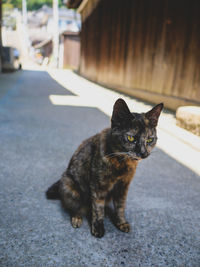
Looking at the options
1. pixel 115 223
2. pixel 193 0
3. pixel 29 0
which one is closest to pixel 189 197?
pixel 115 223

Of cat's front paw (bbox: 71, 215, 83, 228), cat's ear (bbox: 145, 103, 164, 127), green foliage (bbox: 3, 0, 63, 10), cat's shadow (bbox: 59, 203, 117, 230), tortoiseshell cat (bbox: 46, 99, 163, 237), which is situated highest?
green foliage (bbox: 3, 0, 63, 10)

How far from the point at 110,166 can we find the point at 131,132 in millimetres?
296

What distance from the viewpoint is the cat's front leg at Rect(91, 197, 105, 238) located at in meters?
1.76

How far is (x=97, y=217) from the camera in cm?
181

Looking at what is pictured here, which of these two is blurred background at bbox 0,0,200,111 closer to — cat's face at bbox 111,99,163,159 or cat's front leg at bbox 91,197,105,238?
cat's face at bbox 111,99,163,159

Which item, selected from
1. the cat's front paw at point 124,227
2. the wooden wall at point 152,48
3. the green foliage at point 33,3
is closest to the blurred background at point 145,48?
the wooden wall at point 152,48

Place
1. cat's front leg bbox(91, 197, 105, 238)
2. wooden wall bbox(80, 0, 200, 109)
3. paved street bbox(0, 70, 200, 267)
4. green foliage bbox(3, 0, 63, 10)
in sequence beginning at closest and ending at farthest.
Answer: paved street bbox(0, 70, 200, 267) < cat's front leg bbox(91, 197, 105, 238) < wooden wall bbox(80, 0, 200, 109) < green foliage bbox(3, 0, 63, 10)

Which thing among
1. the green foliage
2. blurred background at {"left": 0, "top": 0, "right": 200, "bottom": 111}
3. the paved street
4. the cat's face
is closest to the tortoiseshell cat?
the cat's face

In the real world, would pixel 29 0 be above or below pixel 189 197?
above

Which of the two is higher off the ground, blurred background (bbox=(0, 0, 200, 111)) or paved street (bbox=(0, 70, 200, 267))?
blurred background (bbox=(0, 0, 200, 111))

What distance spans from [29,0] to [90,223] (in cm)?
8945

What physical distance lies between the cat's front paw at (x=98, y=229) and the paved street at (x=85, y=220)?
4 cm

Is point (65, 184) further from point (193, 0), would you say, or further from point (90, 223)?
point (193, 0)

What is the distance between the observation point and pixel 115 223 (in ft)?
6.29
